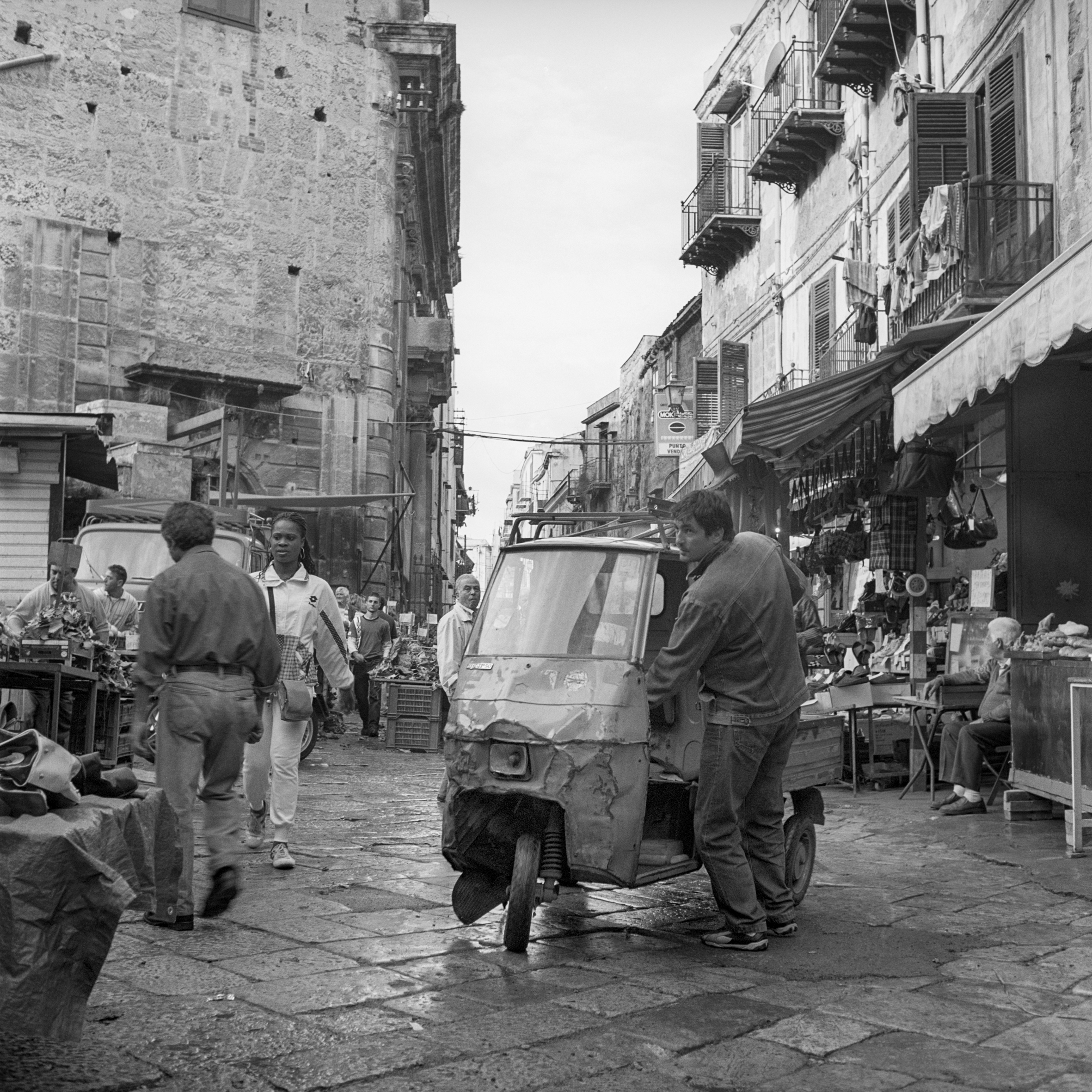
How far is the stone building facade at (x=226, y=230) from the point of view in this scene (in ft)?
82.0

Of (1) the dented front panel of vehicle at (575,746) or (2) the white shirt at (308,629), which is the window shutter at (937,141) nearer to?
(2) the white shirt at (308,629)

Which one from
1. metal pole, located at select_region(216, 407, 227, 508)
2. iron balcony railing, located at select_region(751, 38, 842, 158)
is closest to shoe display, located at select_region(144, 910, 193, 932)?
metal pole, located at select_region(216, 407, 227, 508)

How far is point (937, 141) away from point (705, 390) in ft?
44.1

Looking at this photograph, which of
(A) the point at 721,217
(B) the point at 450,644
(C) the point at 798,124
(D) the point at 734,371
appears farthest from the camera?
(D) the point at 734,371

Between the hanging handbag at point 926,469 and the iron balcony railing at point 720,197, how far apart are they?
520 inches

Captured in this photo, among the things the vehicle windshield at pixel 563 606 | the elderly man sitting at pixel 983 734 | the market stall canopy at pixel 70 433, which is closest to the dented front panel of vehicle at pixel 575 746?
the vehicle windshield at pixel 563 606

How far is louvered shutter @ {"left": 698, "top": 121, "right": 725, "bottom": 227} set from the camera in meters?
26.2

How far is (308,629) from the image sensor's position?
7.23 metres

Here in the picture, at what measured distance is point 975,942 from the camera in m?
5.44

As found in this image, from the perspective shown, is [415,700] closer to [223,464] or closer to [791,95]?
[223,464]

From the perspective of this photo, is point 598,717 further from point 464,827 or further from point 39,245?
point 39,245

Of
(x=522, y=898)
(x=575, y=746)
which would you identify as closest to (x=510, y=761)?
(x=575, y=746)

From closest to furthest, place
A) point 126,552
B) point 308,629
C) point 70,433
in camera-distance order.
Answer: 1. point 308,629
2. point 126,552
3. point 70,433

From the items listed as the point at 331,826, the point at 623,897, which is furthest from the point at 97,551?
the point at 623,897
